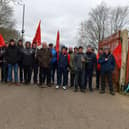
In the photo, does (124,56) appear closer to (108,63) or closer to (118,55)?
(118,55)

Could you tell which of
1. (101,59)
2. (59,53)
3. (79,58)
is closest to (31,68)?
(59,53)

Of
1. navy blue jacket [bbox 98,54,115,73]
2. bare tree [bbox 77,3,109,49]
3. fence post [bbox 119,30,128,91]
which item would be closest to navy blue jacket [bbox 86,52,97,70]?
navy blue jacket [bbox 98,54,115,73]

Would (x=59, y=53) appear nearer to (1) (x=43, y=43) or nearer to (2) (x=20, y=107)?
(1) (x=43, y=43)

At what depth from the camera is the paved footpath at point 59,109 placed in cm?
613

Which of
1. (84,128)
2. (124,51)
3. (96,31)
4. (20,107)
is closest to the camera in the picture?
(84,128)

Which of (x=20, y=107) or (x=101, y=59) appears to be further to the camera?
(x=101, y=59)

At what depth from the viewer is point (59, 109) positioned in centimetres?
751

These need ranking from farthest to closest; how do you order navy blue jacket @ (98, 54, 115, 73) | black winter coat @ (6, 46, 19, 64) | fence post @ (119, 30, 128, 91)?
→ black winter coat @ (6, 46, 19, 64) → fence post @ (119, 30, 128, 91) → navy blue jacket @ (98, 54, 115, 73)

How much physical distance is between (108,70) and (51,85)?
2845mm

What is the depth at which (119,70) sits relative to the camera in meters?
10.8

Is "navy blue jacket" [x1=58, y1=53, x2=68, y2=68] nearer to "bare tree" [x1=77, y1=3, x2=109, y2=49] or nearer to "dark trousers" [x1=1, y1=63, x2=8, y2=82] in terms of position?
"dark trousers" [x1=1, y1=63, x2=8, y2=82]

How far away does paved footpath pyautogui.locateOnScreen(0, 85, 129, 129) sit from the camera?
6134mm

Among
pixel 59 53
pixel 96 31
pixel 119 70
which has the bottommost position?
pixel 119 70

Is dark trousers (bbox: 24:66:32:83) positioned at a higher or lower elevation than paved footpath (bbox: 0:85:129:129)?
higher
